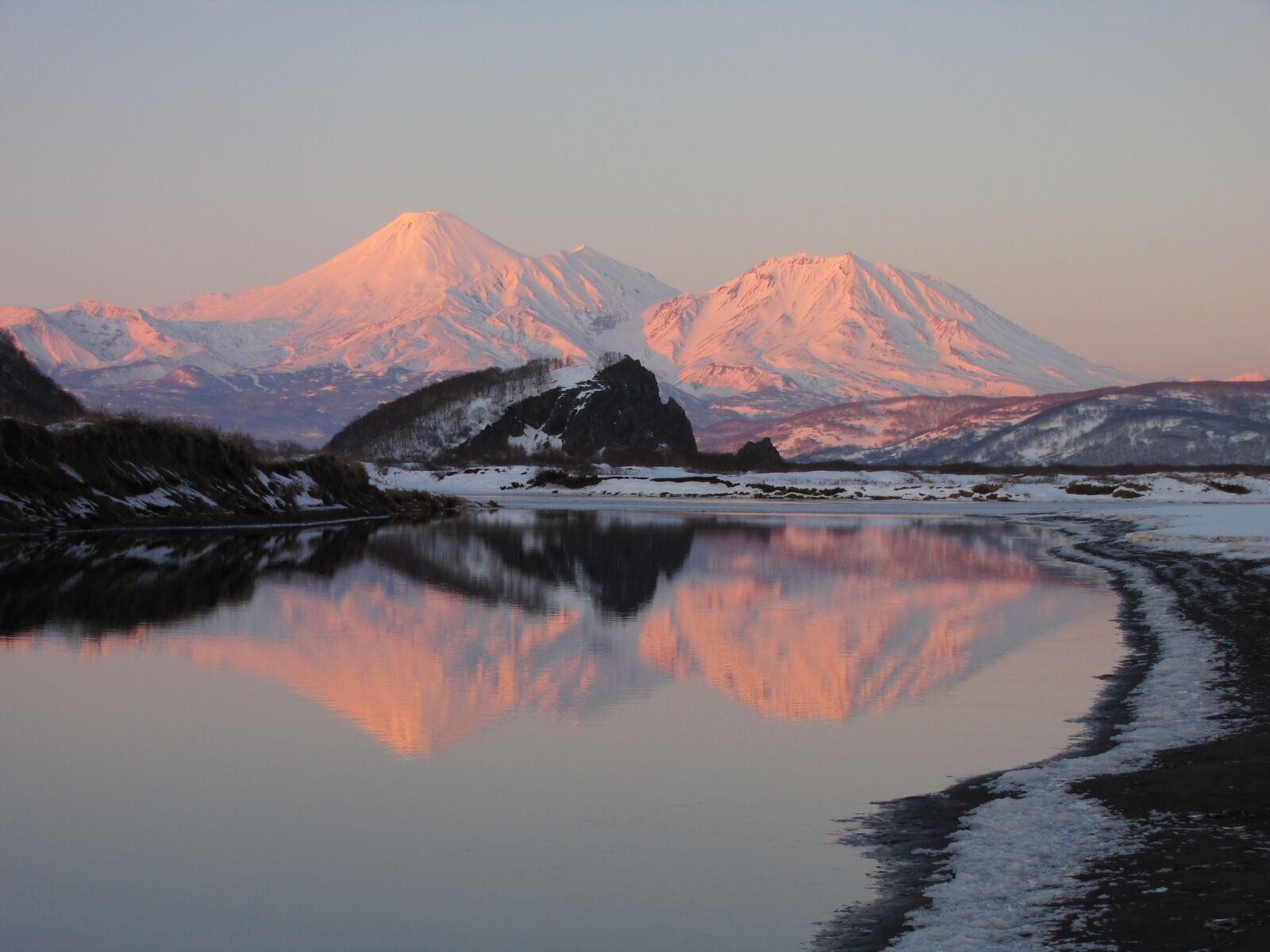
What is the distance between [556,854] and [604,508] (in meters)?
57.2

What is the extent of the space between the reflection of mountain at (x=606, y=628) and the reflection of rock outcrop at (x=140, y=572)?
19.2 inches

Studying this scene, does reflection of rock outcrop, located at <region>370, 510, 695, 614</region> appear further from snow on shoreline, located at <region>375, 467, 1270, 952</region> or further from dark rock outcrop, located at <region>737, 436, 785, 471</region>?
dark rock outcrop, located at <region>737, 436, 785, 471</region>

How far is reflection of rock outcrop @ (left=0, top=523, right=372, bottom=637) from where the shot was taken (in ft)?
58.9

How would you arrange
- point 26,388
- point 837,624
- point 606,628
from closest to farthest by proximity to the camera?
point 606,628
point 837,624
point 26,388

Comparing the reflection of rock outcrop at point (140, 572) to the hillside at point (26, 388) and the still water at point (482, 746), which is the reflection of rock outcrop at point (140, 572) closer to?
the still water at point (482, 746)

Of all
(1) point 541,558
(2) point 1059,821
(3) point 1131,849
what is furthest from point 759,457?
(3) point 1131,849

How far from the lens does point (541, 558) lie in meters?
30.5

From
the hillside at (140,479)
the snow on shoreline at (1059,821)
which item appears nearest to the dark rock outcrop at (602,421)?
the hillside at (140,479)

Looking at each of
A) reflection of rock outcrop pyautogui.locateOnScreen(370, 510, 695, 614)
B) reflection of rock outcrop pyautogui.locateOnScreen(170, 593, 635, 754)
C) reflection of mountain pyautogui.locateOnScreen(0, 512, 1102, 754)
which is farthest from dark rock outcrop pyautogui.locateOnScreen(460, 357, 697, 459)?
reflection of rock outcrop pyautogui.locateOnScreen(170, 593, 635, 754)

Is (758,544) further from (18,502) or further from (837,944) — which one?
(837,944)

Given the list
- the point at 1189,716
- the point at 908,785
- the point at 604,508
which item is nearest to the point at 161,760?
the point at 908,785

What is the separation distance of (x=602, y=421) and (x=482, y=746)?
122 metres

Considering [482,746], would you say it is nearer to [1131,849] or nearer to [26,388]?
[1131,849]

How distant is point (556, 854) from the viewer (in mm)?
7539
